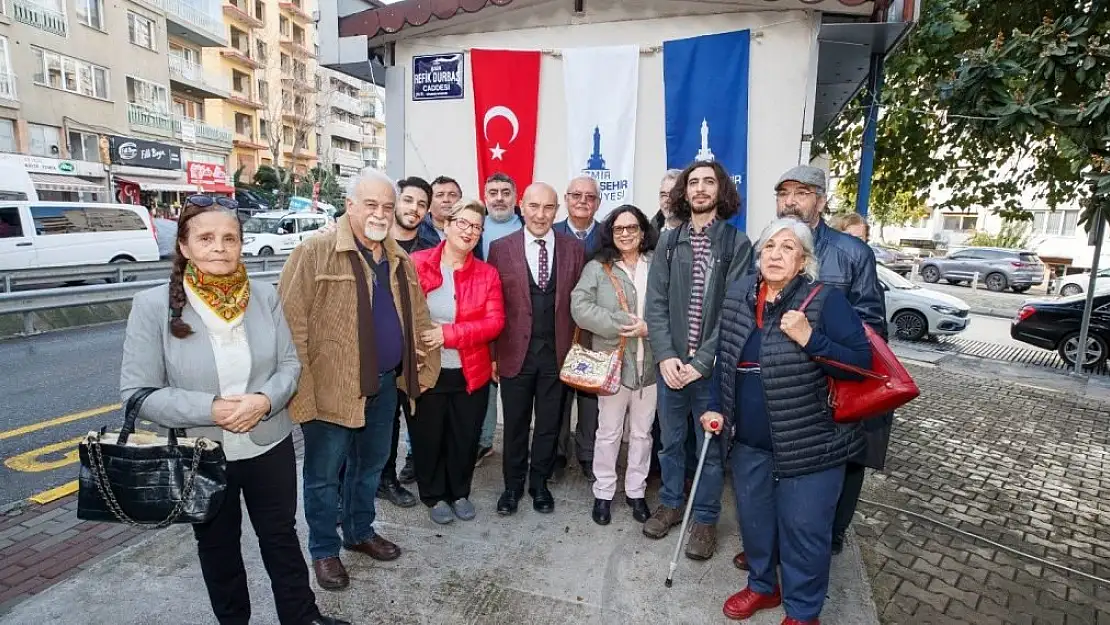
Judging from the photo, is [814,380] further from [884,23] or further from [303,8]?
[303,8]

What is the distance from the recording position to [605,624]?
9.16ft

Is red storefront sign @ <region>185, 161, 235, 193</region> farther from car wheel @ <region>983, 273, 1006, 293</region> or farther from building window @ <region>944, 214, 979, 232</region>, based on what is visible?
building window @ <region>944, 214, 979, 232</region>

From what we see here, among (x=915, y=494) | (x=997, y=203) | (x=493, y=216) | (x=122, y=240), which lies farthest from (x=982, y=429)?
(x=122, y=240)

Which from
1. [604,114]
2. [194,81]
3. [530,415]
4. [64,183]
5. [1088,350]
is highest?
[194,81]

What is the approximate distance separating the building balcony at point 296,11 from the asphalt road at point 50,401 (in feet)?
130

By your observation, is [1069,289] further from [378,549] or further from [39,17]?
[39,17]

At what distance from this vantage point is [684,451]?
3.60 m

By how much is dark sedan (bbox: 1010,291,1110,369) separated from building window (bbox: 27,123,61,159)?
29767mm

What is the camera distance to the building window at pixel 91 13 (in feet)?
76.3

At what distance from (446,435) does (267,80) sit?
44022mm

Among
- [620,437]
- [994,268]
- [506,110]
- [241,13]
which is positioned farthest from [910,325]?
[241,13]

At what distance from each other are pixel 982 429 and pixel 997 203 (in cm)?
369

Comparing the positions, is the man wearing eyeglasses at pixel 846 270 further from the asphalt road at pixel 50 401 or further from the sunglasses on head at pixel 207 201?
the asphalt road at pixel 50 401

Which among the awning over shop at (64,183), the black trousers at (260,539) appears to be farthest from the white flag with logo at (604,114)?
the awning over shop at (64,183)
